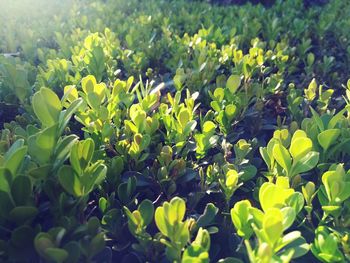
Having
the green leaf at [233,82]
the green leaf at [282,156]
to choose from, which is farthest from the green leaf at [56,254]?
the green leaf at [233,82]

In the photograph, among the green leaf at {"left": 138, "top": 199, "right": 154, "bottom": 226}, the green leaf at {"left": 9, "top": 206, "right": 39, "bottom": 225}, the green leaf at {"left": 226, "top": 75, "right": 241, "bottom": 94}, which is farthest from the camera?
the green leaf at {"left": 226, "top": 75, "right": 241, "bottom": 94}

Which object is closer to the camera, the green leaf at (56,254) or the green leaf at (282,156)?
the green leaf at (56,254)

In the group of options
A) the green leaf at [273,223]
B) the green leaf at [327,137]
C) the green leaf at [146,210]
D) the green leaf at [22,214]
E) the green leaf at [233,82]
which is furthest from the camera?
the green leaf at [233,82]

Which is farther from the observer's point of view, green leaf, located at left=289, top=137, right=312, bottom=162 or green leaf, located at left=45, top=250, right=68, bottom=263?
green leaf, located at left=289, top=137, right=312, bottom=162

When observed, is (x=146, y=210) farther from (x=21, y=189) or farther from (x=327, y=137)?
(x=327, y=137)

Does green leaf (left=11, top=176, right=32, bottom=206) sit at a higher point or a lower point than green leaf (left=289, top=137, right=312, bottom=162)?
higher

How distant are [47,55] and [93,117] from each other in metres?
1.16

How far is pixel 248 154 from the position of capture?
5.46ft

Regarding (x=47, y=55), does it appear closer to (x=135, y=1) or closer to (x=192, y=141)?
(x=192, y=141)

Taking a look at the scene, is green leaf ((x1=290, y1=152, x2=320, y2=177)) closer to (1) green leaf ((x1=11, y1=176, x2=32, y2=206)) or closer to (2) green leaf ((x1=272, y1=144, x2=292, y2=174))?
(2) green leaf ((x1=272, y1=144, x2=292, y2=174))

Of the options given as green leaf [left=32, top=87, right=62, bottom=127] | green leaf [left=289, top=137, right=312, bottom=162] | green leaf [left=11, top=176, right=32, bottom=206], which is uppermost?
green leaf [left=32, top=87, right=62, bottom=127]

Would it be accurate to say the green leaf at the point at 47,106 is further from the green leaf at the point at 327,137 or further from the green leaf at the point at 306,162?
the green leaf at the point at 327,137

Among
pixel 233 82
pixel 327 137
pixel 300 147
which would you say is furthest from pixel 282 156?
pixel 233 82

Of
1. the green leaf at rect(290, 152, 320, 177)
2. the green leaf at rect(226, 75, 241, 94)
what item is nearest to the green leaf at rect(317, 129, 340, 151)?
the green leaf at rect(290, 152, 320, 177)
